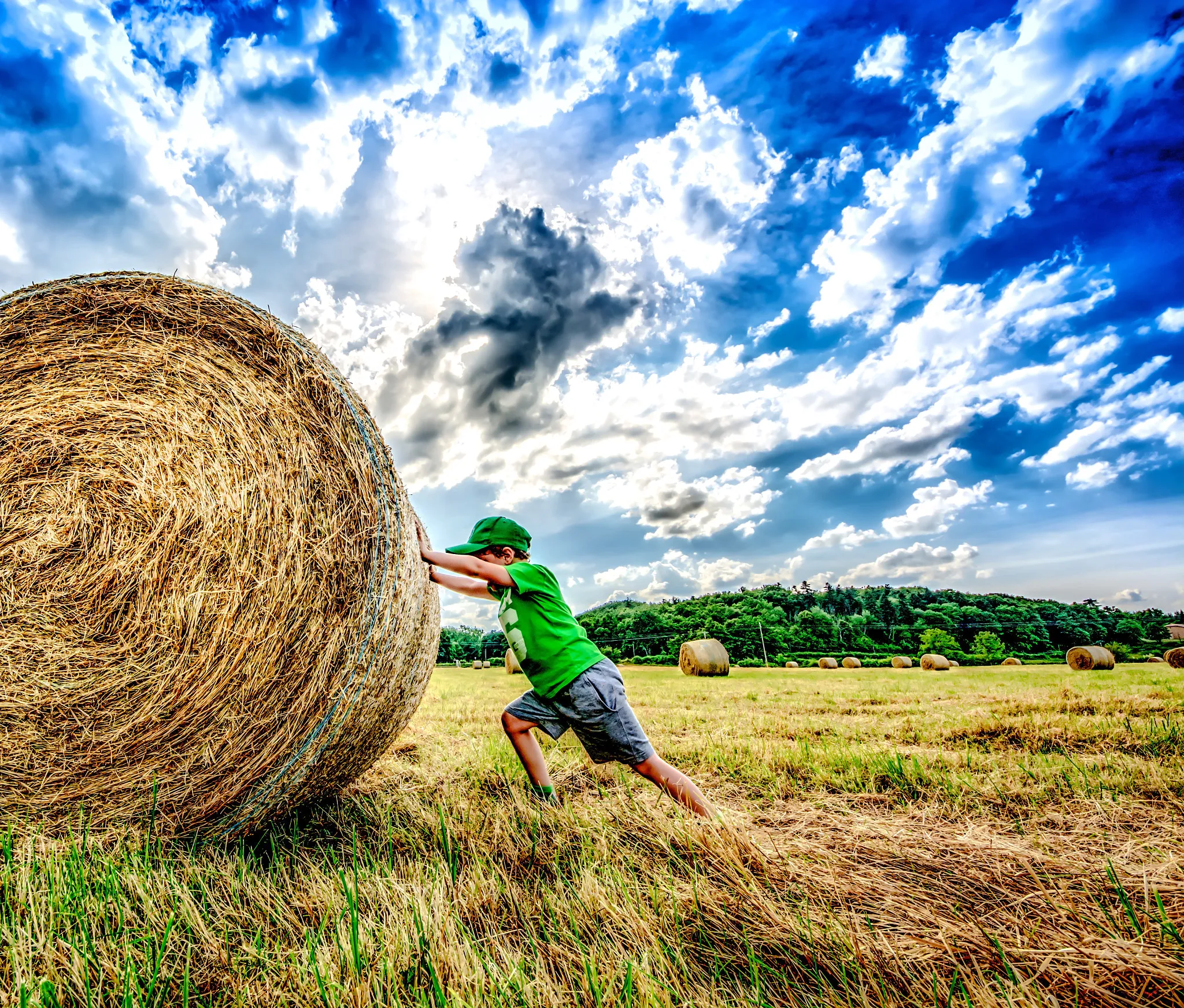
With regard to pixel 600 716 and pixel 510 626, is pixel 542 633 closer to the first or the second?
pixel 510 626

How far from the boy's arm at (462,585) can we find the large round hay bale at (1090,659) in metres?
22.4

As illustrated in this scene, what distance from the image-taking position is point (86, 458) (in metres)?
3.01

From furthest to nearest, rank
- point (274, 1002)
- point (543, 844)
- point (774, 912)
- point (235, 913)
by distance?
point (543, 844)
point (235, 913)
point (774, 912)
point (274, 1002)

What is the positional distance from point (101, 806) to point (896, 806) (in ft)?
12.5

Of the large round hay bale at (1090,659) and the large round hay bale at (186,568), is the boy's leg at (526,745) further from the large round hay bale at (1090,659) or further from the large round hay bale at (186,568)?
the large round hay bale at (1090,659)

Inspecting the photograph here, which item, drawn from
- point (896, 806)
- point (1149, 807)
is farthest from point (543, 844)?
point (1149, 807)

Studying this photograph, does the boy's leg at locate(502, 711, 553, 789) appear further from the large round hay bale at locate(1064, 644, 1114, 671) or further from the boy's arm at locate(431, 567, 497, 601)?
the large round hay bale at locate(1064, 644, 1114, 671)

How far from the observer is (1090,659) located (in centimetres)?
1888

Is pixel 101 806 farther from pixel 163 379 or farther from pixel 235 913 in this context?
pixel 163 379

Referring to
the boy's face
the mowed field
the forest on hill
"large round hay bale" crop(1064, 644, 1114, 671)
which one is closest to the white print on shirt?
the boy's face

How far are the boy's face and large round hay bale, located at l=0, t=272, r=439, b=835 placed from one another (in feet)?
1.56

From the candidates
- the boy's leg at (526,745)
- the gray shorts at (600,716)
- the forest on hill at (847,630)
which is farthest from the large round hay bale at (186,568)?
the forest on hill at (847,630)

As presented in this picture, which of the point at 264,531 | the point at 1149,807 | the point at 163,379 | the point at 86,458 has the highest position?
the point at 163,379

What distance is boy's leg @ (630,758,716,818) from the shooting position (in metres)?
2.71
